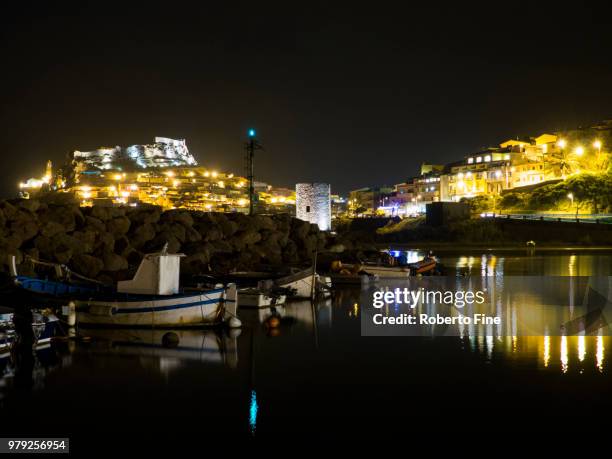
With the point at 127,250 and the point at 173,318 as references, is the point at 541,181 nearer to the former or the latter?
the point at 127,250

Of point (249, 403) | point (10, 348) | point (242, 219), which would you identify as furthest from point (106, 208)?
point (249, 403)

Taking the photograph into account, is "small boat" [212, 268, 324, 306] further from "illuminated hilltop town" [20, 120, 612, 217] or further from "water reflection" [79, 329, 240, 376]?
"illuminated hilltop town" [20, 120, 612, 217]

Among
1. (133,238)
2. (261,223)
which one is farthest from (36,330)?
(261,223)

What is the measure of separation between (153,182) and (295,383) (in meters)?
81.6

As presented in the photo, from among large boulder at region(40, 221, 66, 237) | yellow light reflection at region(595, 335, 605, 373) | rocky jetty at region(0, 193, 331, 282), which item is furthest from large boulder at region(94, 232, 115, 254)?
yellow light reflection at region(595, 335, 605, 373)

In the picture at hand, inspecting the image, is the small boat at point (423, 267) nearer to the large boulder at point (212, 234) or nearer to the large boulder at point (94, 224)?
the large boulder at point (212, 234)

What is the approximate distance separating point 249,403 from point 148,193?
74.8m

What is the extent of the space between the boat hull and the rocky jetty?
713cm

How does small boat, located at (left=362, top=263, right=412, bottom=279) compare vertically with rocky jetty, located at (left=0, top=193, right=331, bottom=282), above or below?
below

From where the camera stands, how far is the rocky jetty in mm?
23594

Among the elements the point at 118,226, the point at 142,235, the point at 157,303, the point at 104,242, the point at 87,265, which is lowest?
the point at 157,303

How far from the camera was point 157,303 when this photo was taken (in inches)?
610

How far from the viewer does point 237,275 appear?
23281 millimetres

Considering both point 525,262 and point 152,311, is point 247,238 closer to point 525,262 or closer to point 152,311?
point 525,262
